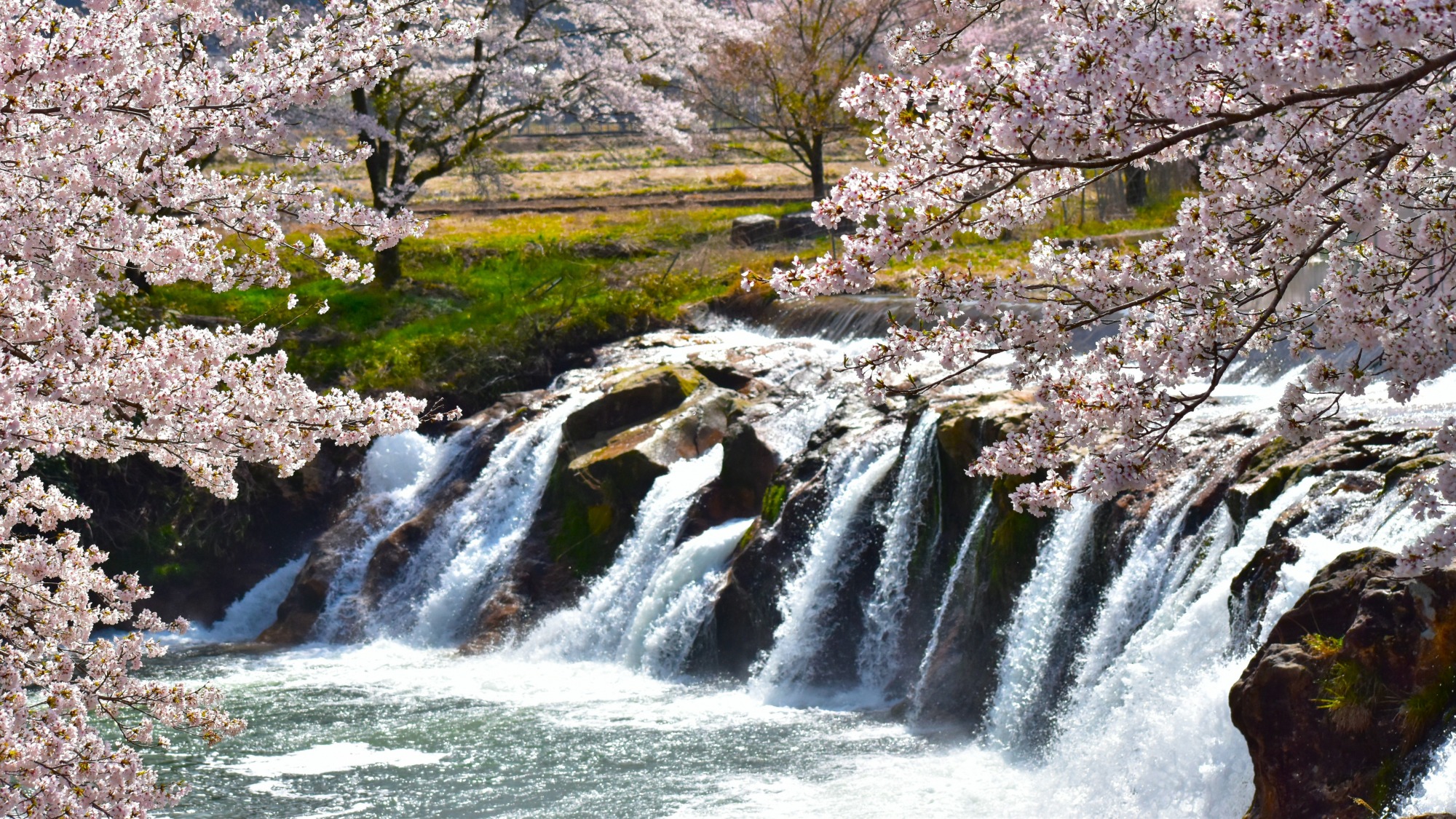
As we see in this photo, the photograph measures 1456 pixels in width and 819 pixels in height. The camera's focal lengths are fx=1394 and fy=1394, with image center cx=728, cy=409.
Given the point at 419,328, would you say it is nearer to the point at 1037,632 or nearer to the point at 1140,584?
the point at 1037,632

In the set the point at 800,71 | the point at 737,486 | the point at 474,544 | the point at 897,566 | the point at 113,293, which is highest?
the point at 800,71

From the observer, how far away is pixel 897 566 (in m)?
11.4

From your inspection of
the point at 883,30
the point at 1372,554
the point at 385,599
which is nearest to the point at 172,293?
the point at 385,599

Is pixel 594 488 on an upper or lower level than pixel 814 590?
upper

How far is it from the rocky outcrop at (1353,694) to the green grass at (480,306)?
46.7ft

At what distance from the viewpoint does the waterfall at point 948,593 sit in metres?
10.5

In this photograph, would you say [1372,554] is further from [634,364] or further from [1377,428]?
[634,364]

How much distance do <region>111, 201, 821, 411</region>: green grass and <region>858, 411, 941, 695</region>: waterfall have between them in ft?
29.3

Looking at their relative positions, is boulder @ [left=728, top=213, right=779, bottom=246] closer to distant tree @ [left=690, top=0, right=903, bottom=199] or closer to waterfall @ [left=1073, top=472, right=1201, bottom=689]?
distant tree @ [left=690, top=0, right=903, bottom=199]

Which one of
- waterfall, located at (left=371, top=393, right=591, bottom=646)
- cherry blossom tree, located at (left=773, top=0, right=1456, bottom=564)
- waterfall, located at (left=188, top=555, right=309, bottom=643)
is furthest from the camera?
waterfall, located at (left=188, top=555, right=309, bottom=643)

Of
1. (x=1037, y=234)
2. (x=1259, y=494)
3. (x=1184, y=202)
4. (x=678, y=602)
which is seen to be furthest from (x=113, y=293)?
(x=1037, y=234)

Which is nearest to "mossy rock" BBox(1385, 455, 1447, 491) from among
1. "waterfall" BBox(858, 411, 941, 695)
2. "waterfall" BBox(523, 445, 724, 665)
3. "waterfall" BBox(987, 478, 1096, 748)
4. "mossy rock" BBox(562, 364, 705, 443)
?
"waterfall" BBox(987, 478, 1096, 748)

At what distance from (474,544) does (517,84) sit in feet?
29.8

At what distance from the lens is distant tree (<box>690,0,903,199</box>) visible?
84.3ft
